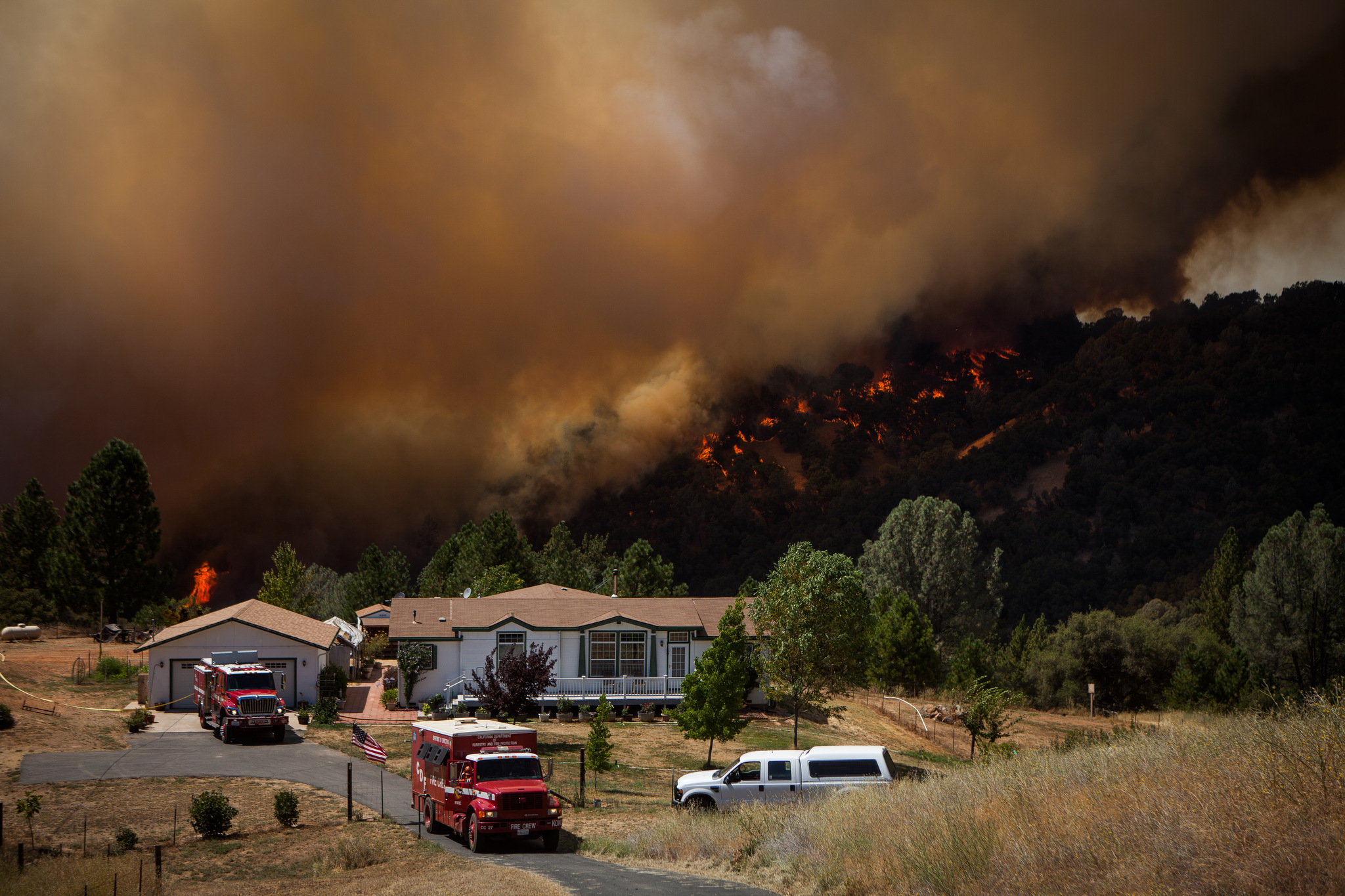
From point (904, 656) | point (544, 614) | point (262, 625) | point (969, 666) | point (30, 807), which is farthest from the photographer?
point (904, 656)

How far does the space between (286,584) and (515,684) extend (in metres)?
34.5

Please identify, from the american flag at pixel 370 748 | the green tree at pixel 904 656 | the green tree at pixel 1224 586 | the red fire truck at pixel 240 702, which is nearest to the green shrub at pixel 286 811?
the american flag at pixel 370 748

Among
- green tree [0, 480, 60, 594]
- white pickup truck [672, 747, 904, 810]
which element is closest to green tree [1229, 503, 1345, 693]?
white pickup truck [672, 747, 904, 810]

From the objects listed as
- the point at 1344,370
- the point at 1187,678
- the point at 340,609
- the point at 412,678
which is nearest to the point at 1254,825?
the point at 412,678

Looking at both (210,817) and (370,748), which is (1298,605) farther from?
(210,817)

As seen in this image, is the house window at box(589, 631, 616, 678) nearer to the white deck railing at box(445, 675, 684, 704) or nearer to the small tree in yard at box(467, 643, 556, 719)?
the white deck railing at box(445, 675, 684, 704)

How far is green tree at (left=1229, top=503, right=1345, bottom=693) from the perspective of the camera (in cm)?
6631

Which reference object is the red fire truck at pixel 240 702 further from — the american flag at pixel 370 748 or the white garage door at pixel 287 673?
the american flag at pixel 370 748

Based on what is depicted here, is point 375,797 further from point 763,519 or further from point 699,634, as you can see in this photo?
point 763,519

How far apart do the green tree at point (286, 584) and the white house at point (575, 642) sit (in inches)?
864

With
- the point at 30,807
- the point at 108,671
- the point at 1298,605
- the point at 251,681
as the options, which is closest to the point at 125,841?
the point at 30,807

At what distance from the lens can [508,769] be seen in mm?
22969

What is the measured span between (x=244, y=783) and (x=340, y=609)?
92.5 metres

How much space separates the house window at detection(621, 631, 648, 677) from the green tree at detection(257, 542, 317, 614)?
30905mm
